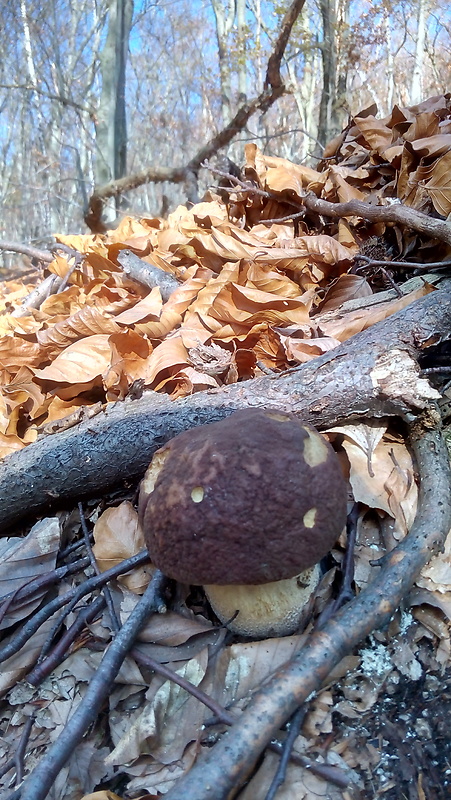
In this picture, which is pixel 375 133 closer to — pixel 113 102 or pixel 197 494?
pixel 197 494

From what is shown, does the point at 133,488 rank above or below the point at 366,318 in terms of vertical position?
below

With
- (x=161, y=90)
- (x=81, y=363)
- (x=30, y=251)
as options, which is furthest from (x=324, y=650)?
(x=161, y=90)

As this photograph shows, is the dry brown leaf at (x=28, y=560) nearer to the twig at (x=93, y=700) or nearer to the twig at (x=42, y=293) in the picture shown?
the twig at (x=93, y=700)

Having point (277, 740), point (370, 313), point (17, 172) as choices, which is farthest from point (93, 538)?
point (17, 172)

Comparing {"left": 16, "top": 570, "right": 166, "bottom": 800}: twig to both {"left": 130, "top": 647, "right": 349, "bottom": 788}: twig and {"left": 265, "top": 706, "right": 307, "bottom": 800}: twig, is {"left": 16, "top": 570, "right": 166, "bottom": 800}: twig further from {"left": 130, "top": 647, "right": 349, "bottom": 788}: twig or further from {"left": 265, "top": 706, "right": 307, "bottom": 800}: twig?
{"left": 265, "top": 706, "right": 307, "bottom": 800}: twig

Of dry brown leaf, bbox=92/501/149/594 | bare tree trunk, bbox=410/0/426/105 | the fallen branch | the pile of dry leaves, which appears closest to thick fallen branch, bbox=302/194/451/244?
the fallen branch
